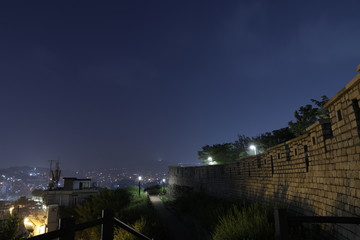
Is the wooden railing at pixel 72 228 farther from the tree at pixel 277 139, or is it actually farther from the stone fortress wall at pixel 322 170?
the tree at pixel 277 139

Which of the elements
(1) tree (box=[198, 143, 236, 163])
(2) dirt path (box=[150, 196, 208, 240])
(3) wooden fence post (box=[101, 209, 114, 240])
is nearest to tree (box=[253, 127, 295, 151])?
(1) tree (box=[198, 143, 236, 163])

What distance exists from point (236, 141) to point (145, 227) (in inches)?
1632

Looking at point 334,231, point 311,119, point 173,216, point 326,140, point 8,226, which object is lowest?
point 8,226

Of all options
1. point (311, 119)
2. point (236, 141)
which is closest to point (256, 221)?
point (311, 119)

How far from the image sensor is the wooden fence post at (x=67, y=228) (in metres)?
2.86

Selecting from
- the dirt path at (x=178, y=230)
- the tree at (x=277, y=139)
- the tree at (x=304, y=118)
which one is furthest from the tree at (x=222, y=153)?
the dirt path at (x=178, y=230)

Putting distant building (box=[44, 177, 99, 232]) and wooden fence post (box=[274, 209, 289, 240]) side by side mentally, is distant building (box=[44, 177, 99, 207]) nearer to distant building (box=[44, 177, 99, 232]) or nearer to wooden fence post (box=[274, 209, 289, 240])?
distant building (box=[44, 177, 99, 232])

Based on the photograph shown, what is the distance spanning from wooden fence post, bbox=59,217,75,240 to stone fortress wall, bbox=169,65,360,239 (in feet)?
15.6

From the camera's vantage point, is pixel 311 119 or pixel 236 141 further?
pixel 236 141

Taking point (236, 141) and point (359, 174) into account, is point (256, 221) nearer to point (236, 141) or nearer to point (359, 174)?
point (359, 174)

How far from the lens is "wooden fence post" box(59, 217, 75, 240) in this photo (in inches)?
113

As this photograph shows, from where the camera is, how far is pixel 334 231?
18.1 feet

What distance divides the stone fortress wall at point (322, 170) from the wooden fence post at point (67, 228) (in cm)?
477

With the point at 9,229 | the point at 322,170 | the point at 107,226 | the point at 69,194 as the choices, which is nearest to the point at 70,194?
the point at 69,194
